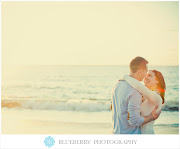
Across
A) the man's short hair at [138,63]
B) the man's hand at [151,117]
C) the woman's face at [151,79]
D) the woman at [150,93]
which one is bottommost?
the man's hand at [151,117]

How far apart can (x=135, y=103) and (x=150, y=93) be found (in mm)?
→ 261

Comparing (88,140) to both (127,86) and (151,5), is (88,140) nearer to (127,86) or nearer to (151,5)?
(127,86)

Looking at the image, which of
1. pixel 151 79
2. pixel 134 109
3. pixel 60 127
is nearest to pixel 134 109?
pixel 134 109

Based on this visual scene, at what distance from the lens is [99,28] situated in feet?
39.2

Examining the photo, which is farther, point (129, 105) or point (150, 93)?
point (150, 93)

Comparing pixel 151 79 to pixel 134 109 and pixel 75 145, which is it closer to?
pixel 134 109

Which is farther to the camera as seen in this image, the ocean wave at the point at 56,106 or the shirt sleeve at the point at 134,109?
the ocean wave at the point at 56,106

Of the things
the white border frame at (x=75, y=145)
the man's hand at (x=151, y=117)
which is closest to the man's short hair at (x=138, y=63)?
the man's hand at (x=151, y=117)

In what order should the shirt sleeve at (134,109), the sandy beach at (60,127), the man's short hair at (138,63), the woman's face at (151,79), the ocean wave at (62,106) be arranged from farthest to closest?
the ocean wave at (62,106), the sandy beach at (60,127), the woman's face at (151,79), the man's short hair at (138,63), the shirt sleeve at (134,109)

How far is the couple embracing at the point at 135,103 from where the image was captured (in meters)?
2.46

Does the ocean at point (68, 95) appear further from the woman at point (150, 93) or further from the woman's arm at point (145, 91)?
the woman's arm at point (145, 91)

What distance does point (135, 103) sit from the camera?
2428 millimetres

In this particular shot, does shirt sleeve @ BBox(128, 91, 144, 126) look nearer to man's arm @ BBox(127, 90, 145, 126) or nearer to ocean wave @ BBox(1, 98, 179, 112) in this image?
man's arm @ BBox(127, 90, 145, 126)

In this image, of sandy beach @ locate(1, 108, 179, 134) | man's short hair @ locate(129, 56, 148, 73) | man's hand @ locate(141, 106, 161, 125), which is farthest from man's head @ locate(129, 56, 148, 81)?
sandy beach @ locate(1, 108, 179, 134)
